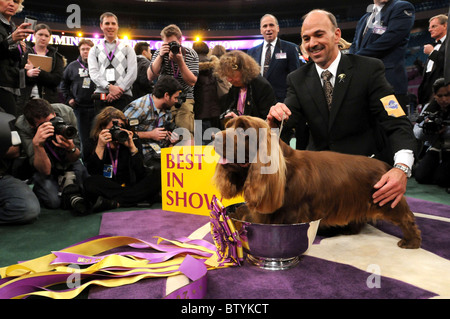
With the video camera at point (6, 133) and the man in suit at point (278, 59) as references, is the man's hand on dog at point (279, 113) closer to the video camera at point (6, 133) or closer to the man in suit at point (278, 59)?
the video camera at point (6, 133)

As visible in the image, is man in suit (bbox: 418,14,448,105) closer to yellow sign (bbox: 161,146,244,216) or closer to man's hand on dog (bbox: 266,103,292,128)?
yellow sign (bbox: 161,146,244,216)

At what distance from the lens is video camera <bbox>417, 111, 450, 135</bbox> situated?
4.11 metres

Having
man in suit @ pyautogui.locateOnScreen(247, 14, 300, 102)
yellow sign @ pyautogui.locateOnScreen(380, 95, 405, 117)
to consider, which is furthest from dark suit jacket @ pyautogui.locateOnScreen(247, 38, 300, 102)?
yellow sign @ pyautogui.locateOnScreen(380, 95, 405, 117)

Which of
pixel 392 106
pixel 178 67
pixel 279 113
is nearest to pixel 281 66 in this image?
pixel 178 67

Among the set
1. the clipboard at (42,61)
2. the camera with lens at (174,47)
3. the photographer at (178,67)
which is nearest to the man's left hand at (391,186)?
the photographer at (178,67)

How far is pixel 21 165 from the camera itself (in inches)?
127

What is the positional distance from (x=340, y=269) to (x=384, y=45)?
2.50 metres

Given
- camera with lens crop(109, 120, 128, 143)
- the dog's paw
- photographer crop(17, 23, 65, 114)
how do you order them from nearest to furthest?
1. the dog's paw
2. camera with lens crop(109, 120, 128, 143)
3. photographer crop(17, 23, 65, 114)

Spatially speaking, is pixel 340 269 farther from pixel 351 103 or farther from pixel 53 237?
pixel 53 237

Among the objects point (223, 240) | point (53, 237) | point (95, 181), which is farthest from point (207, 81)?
point (223, 240)

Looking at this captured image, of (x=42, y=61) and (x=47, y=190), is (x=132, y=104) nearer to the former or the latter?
(x=47, y=190)

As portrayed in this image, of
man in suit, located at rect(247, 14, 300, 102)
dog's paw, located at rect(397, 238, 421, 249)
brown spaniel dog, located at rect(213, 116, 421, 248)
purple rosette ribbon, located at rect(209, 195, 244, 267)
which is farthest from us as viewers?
man in suit, located at rect(247, 14, 300, 102)

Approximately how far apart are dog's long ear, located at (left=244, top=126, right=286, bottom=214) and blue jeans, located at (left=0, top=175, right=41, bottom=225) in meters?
1.92

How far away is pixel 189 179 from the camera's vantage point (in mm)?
2926
